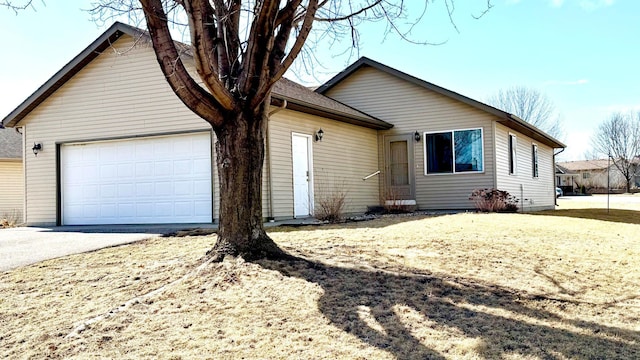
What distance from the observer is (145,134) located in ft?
37.7

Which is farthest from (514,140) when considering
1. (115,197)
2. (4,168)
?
(4,168)

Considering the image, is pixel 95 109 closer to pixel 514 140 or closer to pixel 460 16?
pixel 460 16

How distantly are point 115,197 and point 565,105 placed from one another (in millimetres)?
37417

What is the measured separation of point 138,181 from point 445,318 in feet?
30.2

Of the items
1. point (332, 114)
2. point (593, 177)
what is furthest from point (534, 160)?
point (593, 177)

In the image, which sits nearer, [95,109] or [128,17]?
[128,17]

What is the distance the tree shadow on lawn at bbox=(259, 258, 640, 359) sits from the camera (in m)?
3.56

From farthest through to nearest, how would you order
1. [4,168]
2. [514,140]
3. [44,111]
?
1. [4,168]
2. [514,140]
3. [44,111]

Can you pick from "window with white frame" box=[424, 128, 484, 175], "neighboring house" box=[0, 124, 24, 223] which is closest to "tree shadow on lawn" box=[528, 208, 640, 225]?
"window with white frame" box=[424, 128, 484, 175]

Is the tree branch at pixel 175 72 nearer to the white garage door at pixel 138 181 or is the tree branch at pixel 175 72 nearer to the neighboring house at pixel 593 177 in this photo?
the white garage door at pixel 138 181

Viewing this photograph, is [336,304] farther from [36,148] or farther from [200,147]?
[36,148]

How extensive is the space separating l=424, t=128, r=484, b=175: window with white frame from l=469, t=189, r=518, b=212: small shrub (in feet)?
3.05

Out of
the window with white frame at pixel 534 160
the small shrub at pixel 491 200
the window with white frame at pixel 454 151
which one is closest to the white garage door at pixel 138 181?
the window with white frame at pixel 454 151

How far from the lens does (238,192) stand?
A: 5598mm
